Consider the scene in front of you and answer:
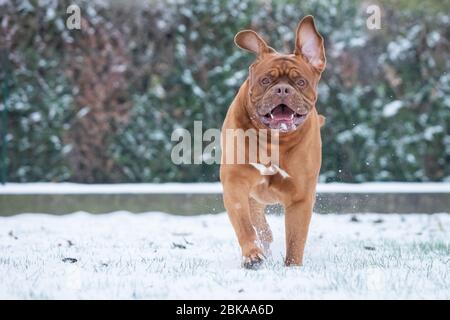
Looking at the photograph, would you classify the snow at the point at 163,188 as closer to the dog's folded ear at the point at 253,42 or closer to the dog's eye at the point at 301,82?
the dog's folded ear at the point at 253,42

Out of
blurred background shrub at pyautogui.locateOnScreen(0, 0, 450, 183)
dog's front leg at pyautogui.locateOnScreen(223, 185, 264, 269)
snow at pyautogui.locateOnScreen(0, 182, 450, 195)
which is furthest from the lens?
blurred background shrub at pyautogui.locateOnScreen(0, 0, 450, 183)

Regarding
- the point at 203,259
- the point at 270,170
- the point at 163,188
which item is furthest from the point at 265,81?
the point at 163,188

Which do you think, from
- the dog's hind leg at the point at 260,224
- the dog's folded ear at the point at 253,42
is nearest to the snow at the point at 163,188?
the dog's hind leg at the point at 260,224

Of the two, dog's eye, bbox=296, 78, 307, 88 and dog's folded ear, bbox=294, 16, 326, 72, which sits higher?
dog's folded ear, bbox=294, 16, 326, 72

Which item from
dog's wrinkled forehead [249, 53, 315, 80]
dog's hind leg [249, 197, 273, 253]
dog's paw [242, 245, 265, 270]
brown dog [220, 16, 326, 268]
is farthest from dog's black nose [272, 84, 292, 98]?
dog's hind leg [249, 197, 273, 253]

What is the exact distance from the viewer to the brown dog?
3969 mm

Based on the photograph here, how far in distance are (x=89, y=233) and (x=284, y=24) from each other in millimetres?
3189

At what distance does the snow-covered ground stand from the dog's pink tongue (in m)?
0.75

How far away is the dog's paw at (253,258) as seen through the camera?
394 centimetres

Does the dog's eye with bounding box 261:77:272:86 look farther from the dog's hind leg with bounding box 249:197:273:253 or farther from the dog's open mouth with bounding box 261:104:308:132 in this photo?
the dog's hind leg with bounding box 249:197:273:253

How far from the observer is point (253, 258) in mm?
3951

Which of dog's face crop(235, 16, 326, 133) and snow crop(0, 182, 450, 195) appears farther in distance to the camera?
snow crop(0, 182, 450, 195)

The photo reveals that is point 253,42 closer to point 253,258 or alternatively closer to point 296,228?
point 296,228

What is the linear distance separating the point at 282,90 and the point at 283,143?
31 cm
